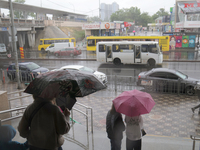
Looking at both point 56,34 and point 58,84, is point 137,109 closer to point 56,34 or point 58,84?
point 58,84

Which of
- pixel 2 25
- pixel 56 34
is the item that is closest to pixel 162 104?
pixel 2 25

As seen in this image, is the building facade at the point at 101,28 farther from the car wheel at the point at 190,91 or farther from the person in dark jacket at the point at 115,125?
the person in dark jacket at the point at 115,125

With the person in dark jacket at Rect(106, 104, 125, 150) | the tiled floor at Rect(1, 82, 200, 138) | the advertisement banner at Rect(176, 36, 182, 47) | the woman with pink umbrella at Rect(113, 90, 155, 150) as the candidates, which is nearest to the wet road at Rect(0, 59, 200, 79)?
the tiled floor at Rect(1, 82, 200, 138)

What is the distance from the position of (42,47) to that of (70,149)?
→ 3704 cm

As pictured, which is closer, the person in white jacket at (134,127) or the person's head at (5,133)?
the person's head at (5,133)

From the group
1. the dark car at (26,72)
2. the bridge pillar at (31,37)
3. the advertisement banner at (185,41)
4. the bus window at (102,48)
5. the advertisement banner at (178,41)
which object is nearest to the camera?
the dark car at (26,72)

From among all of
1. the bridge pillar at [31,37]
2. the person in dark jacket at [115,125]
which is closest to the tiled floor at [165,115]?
the person in dark jacket at [115,125]

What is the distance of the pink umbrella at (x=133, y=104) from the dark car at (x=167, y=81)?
6.97m

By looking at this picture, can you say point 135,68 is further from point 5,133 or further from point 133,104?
point 5,133

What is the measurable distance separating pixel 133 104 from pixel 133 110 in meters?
0.12

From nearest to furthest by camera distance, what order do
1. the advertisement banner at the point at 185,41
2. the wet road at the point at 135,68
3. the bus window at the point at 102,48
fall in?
1. the wet road at the point at 135,68
2. the bus window at the point at 102,48
3. the advertisement banner at the point at 185,41

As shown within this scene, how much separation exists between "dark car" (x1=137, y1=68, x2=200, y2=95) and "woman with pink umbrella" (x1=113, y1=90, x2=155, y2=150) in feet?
22.9

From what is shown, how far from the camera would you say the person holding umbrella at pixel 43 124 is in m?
2.98

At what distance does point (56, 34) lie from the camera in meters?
56.2
